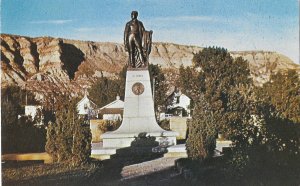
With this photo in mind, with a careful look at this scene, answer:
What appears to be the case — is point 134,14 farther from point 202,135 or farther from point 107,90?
point 107,90

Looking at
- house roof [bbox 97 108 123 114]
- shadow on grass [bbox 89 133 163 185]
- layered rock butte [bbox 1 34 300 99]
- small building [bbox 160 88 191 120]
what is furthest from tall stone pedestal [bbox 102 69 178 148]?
layered rock butte [bbox 1 34 300 99]

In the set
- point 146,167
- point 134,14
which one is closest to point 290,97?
point 146,167

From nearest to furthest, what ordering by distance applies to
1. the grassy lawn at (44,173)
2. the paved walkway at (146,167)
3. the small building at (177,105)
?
1. the grassy lawn at (44,173)
2. the paved walkway at (146,167)
3. the small building at (177,105)

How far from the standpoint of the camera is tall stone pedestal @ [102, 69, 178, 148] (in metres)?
16.4

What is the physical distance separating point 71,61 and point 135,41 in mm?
80604

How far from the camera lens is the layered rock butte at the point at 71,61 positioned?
59312 mm

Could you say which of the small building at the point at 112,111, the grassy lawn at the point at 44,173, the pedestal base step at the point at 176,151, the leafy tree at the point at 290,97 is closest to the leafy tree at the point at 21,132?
the grassy lawn at the point at 44,173

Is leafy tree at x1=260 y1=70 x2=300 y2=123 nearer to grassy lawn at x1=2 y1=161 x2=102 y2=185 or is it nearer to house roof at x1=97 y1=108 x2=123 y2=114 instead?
grassy lawn at x1=2 y1=161 x2=102 y2=185

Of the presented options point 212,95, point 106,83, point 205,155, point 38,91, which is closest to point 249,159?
point 205,155

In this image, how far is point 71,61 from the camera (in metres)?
95.9

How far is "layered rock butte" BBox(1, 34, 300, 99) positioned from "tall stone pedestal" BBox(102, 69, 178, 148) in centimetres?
3071

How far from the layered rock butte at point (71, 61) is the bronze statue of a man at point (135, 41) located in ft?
100

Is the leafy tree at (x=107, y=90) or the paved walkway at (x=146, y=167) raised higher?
the leafy tree at (x=107, y=90)

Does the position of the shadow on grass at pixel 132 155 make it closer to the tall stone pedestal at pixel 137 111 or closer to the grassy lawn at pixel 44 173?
the tall stone pedestal at pixel 137 111
